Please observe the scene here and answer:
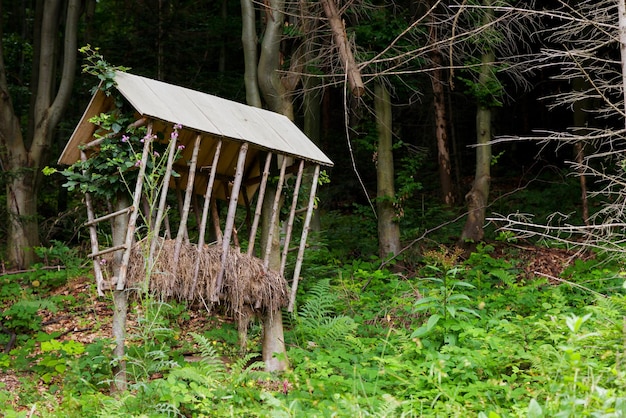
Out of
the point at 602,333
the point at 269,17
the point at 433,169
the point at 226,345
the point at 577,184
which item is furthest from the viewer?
the point at 433,169

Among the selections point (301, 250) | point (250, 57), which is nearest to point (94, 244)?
point (301, 250)

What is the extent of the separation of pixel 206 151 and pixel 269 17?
298 centimetres

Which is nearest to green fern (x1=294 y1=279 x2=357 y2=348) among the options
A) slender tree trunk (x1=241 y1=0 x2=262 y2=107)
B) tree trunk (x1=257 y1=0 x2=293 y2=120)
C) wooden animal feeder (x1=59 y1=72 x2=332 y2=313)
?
wooden animal feeder (x1=59 y1=72 x2=332 y2=313)

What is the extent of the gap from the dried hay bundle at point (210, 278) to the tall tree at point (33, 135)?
18.9 ft

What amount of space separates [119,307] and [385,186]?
586 cm

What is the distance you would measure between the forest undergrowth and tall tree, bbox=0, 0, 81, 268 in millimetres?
601

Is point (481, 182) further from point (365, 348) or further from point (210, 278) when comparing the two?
point (210, 278)

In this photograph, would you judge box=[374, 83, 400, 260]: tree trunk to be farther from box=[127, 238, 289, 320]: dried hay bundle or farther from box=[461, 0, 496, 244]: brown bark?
box=[127, 238, 289, 320]: dried hay bundle

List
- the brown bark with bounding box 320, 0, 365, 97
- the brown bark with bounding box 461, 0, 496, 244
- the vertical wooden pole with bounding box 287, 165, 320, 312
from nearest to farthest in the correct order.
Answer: the vertical wooden pole with bounding box 287, 165, 320, 312 < the brown bark with bounding box 320, 0, 365, 97 < the brown bark with bounding box 461, 0, 496, 244

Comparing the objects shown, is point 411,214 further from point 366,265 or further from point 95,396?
point 95,396

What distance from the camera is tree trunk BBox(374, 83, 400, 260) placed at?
11.0 meters

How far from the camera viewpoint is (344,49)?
7984 millimetres

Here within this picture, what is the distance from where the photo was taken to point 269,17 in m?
9.98

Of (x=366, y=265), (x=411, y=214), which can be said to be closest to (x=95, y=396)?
(x=366, y=265)
